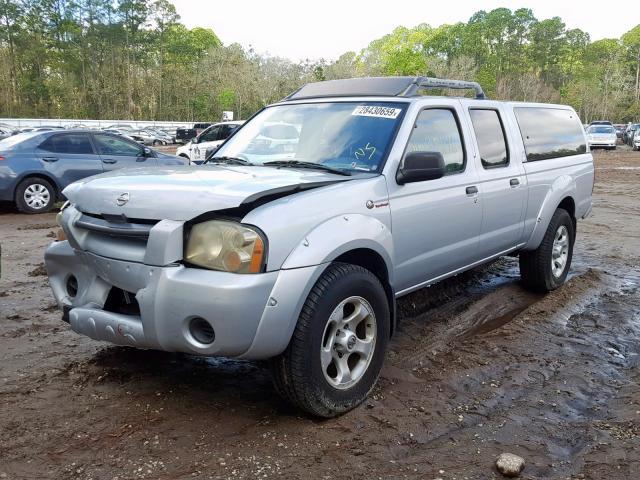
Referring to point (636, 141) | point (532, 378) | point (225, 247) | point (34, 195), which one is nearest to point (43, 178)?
point (34, 195)

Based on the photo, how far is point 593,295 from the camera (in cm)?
602

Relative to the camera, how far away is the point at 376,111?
425 cm

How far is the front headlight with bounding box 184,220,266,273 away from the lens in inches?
116

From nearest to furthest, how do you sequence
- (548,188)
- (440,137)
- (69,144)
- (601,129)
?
(440,137), (548,188), (69,144), (601,129)

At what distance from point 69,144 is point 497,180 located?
362 inches

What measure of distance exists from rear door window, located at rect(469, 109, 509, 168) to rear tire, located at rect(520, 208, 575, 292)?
3.82 ft

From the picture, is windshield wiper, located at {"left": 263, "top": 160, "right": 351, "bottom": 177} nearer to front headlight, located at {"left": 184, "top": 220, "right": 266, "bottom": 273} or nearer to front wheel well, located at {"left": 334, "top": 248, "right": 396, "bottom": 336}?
front wheel well, located at {"left": 334, "top": 248, "right": 396, "bottom": 336}

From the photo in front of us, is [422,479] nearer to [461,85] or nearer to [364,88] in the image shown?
[364,88]

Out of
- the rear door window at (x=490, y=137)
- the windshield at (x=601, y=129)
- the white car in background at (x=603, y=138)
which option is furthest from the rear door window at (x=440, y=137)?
the windshield at (x=601, y=129)

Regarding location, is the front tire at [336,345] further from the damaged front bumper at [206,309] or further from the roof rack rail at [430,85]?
the roof rack rail at [430,85]

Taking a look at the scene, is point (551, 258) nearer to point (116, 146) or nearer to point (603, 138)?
point (116, 146)

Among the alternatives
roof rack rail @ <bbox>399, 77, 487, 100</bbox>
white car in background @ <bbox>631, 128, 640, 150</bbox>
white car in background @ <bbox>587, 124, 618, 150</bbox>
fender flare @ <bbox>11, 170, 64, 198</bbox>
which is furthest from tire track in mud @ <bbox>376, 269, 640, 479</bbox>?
white car in background @ <bbox>587, 124, 618, 150</bbox>

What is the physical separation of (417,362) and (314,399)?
126 cm

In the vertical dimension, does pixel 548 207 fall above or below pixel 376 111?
below
